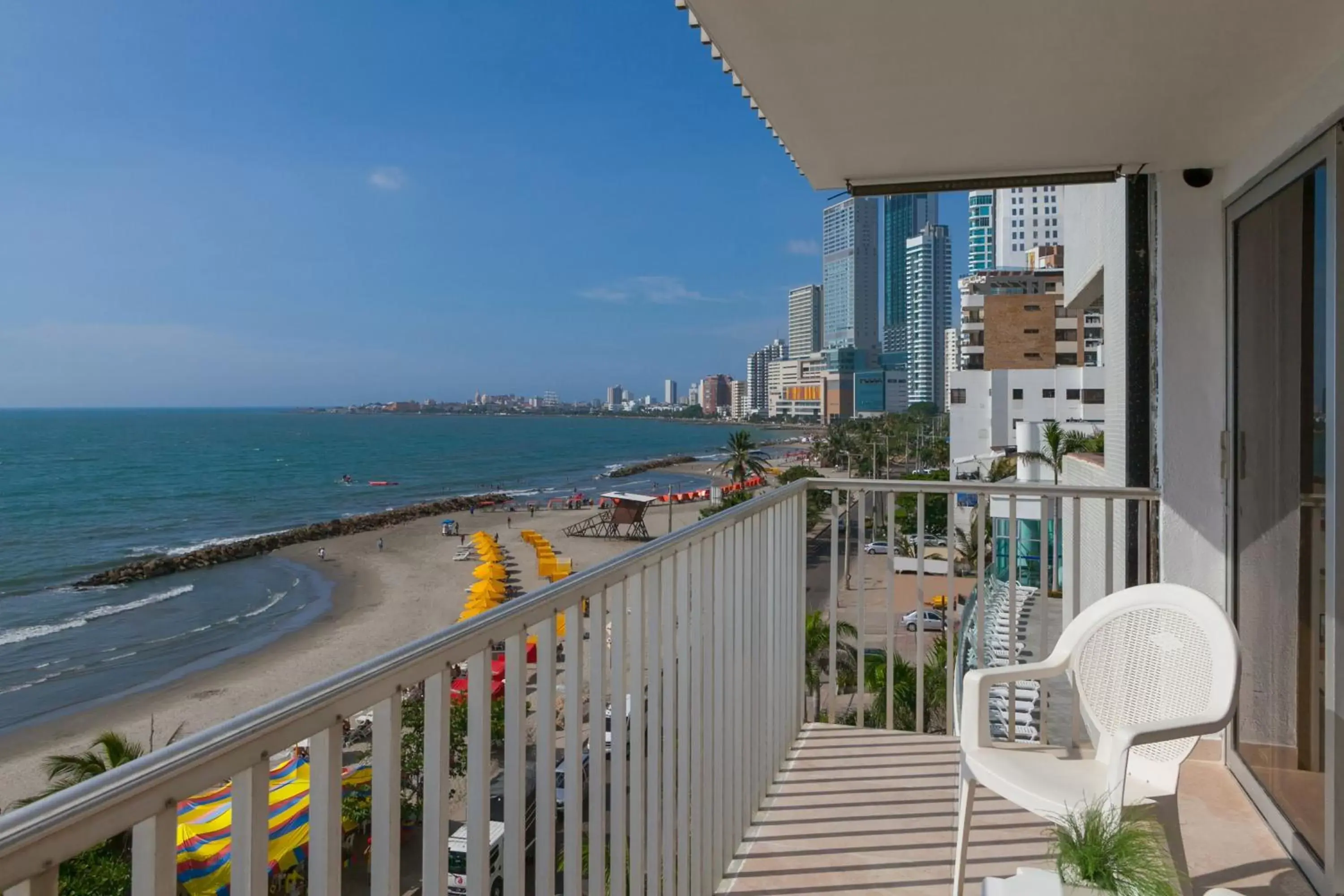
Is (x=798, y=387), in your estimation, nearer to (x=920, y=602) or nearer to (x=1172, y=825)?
(x=920, y=602)

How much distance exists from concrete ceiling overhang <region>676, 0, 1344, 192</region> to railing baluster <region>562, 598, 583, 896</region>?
129cm

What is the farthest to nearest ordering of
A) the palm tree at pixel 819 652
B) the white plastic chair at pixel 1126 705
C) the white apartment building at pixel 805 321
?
the white apartment building at pixel 805 321, the palm tree at pixel 819 652, the white plastic chair at pixel 1126 705

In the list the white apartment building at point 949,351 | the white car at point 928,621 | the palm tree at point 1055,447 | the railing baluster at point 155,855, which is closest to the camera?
the railing baluster at point 155,855

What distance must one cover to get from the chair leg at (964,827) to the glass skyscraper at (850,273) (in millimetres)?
91203

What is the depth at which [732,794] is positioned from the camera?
7.45 ft

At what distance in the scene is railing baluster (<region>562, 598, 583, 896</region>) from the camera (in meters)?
1.29

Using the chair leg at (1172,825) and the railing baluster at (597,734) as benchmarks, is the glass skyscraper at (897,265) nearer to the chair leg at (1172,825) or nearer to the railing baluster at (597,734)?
the chair leg at (1172,825)

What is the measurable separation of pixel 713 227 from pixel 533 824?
83.4 m

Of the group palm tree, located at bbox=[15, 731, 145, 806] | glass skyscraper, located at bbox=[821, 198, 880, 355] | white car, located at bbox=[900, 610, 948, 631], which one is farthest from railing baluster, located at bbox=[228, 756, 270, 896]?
glass skyscraper, located at bbox=[821, 198, 880, 355]

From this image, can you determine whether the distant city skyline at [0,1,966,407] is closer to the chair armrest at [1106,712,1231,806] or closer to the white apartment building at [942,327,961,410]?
the white apartment building at [942,327,961,410]

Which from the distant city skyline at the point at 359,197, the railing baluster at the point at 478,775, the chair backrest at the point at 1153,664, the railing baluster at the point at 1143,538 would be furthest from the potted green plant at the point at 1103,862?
the distant city skyline at the point at 359,197

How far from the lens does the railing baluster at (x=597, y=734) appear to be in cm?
137

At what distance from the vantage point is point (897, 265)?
344 feet

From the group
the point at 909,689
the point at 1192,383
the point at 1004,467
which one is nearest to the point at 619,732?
the point at 1192,383
